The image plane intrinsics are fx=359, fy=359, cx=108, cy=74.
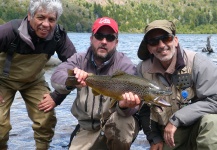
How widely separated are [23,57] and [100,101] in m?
1.54

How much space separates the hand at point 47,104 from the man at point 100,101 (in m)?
0.58

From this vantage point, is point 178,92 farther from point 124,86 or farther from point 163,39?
point 124,86

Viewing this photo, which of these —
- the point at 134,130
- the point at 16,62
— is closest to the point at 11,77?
the point at 16,62

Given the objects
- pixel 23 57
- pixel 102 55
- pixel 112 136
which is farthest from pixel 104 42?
pixel 23 57

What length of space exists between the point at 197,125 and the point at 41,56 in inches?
107

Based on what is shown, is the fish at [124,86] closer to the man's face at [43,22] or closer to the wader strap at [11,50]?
the man's face at [43,22]

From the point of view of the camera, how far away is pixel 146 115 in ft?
17.4

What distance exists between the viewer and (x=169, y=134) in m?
4.72

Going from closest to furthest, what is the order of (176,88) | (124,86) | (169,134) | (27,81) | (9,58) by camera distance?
(124,86), (169,134), (176,88), (9,58), (27,81)

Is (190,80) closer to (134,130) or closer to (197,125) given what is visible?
(197,125)

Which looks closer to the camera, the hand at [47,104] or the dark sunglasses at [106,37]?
the dark sunglasses at [106,37]

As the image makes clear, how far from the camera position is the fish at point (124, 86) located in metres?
4.43

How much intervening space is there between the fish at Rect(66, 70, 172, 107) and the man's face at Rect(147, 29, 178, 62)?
0.57 meters

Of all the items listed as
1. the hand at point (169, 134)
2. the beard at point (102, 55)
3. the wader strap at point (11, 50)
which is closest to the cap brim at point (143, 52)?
the beard at point (102, 55)
